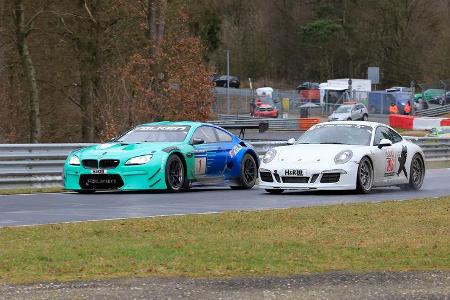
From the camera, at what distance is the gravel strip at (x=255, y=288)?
24.0ft

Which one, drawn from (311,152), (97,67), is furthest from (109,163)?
(97,67)

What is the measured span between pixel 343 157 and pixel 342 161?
0.10 m

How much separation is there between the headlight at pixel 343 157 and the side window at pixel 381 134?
1031 millimetres

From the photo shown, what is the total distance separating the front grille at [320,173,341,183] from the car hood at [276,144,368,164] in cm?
23

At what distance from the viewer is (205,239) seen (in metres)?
10.4

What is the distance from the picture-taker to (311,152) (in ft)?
58.1

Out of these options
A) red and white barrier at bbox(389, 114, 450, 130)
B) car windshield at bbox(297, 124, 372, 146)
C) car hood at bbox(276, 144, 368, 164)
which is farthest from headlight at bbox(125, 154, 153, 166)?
red and white barrier at bbox(389, 114, 450, 130)

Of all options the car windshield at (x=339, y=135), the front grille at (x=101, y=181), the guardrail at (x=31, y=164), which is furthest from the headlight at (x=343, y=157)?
the guardrail at (x=31, y=164)

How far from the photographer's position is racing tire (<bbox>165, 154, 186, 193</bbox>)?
18.2m

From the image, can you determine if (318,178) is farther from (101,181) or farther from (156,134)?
(101,181)

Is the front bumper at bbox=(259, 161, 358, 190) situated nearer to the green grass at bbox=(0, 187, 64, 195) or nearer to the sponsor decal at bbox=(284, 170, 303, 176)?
the sponsor decal at bbox=(284, 170, 303, 176)

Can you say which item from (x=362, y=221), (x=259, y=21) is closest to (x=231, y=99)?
(x=259, y=21)

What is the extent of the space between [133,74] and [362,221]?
25073 millimetres

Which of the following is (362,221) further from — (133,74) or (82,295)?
(133,74)
